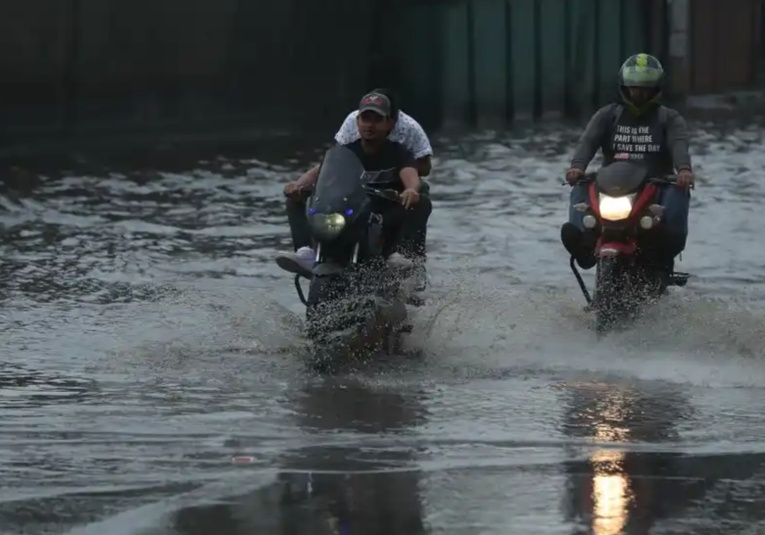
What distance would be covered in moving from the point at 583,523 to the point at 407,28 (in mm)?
25011

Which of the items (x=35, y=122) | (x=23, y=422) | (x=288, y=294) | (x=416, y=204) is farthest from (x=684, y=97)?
(x=23, y=422)

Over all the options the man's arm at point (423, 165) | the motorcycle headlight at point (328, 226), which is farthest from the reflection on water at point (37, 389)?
the man's arm at point (423, 165)

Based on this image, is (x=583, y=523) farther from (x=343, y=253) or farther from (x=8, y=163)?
(x=8, y=163)

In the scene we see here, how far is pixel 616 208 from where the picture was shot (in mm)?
10289

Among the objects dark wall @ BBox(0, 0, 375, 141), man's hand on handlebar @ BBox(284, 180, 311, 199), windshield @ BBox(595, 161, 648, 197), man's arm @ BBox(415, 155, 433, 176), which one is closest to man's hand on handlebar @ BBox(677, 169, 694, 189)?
windshield @ BBox(595, 161, 648, 197)

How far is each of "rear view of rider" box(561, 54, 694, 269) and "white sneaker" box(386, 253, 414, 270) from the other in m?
1.42

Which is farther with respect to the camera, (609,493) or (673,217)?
(673,217)

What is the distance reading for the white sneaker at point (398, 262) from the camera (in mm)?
9406

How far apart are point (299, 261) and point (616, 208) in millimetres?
2011

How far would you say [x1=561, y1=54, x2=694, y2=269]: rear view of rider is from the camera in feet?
34.5

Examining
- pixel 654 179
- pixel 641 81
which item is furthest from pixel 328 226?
pixel 641 81

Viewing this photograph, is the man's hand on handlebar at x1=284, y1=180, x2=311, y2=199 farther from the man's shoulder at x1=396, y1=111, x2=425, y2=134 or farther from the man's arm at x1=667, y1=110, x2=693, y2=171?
the man's arm at x1=667, y1=110, x2=693, y2=171

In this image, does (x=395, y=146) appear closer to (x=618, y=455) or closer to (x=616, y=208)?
(x=616, y=208)

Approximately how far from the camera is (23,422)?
25.4 feet
